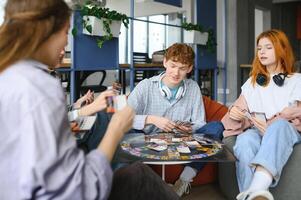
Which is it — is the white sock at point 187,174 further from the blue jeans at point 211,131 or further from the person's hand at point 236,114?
the person's hand at point 236,114

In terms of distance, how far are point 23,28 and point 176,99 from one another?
66.5 inches

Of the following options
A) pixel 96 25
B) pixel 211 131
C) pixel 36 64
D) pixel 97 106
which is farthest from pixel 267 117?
pixel 96 25

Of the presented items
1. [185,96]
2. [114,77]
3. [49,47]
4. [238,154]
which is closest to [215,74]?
[114,77]

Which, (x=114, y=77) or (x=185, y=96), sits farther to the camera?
(x=114, y=77)

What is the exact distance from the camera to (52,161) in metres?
0.78

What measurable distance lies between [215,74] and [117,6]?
4581mm

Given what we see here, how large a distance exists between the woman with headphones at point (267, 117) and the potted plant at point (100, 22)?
1.70m

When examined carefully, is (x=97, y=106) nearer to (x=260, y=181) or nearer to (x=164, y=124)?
(x=164, y=124)

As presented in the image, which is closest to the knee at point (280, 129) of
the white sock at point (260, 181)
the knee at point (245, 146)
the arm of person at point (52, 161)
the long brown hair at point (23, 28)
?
the knee at point (245, 146)

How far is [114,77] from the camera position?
5.55m

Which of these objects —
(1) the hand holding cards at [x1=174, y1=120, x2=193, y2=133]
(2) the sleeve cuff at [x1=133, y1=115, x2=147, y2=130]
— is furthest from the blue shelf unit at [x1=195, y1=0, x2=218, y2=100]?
(2) the sleeve cuff at [x1=133, y1=115, x2=147, y2=130]

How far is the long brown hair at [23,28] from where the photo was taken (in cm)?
85

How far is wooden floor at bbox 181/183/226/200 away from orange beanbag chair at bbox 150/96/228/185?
36mm

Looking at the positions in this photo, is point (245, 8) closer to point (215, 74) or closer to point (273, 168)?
point (215, 74)
